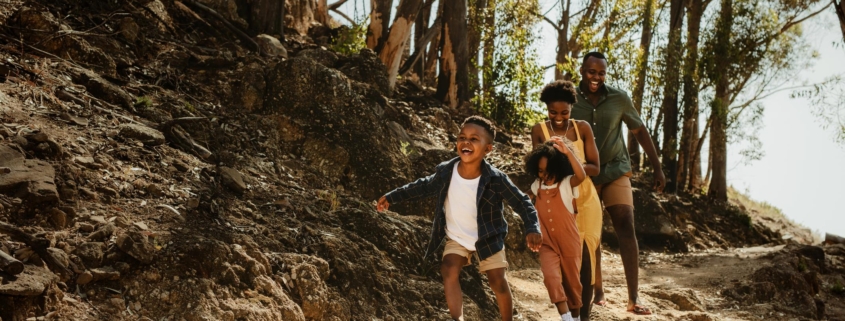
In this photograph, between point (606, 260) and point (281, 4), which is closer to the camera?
point (606, 260)

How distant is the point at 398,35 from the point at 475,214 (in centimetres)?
834

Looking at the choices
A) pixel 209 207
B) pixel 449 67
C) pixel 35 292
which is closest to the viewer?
pixel 35 292

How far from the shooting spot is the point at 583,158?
605 centimetres

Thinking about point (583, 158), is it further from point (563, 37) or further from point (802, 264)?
point (563, 37)

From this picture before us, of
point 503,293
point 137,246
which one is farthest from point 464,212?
point 137,246

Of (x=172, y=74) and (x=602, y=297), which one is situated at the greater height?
(x=172, y=74)

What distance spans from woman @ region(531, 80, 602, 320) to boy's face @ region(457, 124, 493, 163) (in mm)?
918

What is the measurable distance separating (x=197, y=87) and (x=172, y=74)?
0.27 metres

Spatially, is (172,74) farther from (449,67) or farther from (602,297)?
(449,67)

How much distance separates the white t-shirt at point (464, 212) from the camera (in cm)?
529

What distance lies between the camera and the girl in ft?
18.5

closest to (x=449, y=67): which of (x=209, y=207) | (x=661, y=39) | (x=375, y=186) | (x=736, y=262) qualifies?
(x=661, y=39)

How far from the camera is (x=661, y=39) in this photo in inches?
669

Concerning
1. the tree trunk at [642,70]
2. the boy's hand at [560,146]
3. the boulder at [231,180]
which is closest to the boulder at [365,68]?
the boulder at [231,180]
